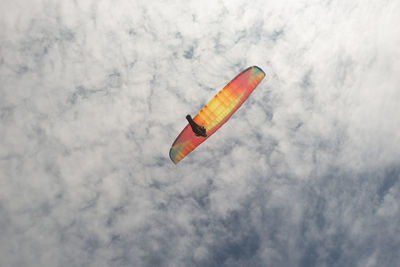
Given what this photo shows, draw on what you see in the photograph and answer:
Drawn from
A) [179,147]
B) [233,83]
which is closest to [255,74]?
[233,83]

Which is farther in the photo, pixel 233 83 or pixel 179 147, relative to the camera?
pixel 179 147

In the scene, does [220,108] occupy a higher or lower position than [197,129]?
higher

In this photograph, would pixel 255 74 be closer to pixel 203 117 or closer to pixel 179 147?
pixel 203 117

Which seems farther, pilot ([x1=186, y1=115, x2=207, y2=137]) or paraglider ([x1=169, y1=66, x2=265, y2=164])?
paraglider ([x1=169, y1=66, x2=265, y2=164])

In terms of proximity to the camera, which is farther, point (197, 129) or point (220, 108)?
point (220, 108)

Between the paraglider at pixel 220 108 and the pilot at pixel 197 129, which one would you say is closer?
the pilot at pixel 197 129

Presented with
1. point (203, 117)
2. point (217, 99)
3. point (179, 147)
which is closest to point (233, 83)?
point (217, 99)
